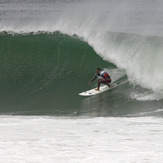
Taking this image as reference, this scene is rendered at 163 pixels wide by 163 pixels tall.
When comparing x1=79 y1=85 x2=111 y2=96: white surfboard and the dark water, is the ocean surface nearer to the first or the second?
the dark water

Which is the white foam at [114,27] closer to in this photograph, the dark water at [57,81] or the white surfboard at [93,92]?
the dark water at [57,81]

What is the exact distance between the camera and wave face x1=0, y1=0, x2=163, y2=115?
13633mm

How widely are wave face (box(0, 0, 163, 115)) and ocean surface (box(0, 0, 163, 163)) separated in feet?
0.11

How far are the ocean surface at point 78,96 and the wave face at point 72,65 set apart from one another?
0.03 metres

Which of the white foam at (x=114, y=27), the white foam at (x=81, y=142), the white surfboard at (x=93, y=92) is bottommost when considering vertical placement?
the white foam at (x=81, y=142)

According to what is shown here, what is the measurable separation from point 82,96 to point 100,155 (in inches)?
307

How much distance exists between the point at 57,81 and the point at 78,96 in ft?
6.45

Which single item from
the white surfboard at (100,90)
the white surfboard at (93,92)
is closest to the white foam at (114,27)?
the white surfboard at (100,90)

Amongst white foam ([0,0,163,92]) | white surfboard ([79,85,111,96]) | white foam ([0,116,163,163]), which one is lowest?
white foam ([0,116,163,163])

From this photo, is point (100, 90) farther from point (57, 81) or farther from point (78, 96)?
point (57, 81)

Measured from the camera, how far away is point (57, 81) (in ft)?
52.3

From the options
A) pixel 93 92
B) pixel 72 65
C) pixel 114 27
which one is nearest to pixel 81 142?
pixel 93 92

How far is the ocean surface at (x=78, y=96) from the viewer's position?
22.7ft

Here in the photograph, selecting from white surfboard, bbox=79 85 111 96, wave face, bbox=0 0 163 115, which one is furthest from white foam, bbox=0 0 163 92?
white surfboard, bbox=79 85 111 96
